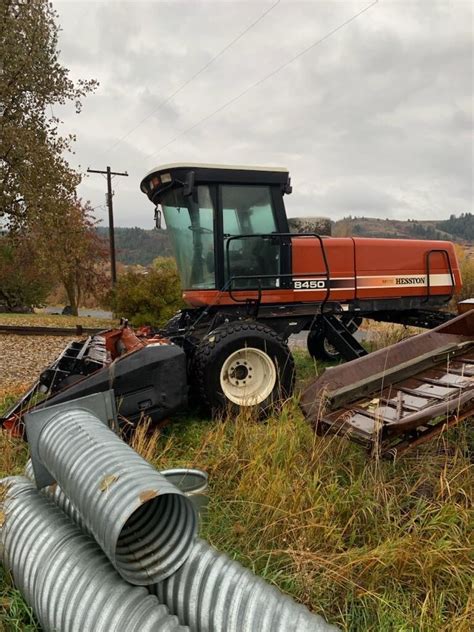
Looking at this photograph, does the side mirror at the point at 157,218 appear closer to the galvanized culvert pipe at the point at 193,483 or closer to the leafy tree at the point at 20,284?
the galvanized culvert pipe at the point at 193,483

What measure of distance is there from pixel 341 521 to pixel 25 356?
8262 mm

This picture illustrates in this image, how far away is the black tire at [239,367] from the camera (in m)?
4.63

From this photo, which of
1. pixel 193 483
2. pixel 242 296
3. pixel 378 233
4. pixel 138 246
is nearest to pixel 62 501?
pixel 193 483

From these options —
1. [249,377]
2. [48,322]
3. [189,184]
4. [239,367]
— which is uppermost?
[189,184]

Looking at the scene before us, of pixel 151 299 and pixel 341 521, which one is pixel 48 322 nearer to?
pixel 151 299

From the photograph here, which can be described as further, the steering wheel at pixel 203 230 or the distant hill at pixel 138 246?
the distant hill at pixel 138 246

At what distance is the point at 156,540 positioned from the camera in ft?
7.56

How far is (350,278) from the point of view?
6.19 meters

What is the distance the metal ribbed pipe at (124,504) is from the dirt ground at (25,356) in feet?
16.5

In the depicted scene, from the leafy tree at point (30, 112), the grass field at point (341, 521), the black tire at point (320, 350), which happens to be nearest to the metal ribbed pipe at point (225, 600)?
the grass field at point (341, 521)

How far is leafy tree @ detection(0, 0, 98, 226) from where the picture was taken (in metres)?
11.7

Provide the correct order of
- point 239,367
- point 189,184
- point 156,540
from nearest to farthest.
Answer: point 156,540 < point 239,367 < point 189,184

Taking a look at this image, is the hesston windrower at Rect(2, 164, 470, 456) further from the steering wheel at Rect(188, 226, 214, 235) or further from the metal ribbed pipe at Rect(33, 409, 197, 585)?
the metal ribbed pipe at Rect(33, 409, 197, 585)

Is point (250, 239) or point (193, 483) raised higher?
point (250, 239)
